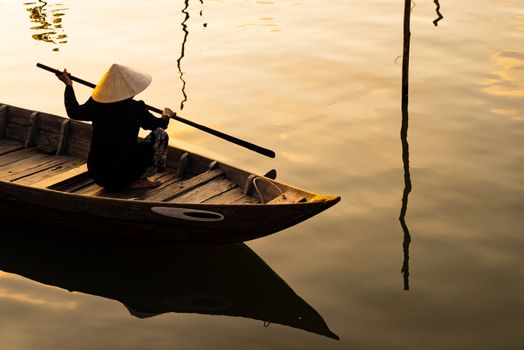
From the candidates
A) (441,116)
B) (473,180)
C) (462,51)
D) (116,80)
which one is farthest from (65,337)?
(462,51)

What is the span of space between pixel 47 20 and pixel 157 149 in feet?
32.7

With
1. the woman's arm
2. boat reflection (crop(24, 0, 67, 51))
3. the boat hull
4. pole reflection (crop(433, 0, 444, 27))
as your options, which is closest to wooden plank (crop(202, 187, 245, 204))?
the boat hull

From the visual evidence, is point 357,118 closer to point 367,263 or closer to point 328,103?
point 328,103

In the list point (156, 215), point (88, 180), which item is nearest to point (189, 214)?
point (156, 215)

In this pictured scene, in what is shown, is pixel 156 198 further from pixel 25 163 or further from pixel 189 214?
pixel 25 163

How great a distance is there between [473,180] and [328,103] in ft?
10.0

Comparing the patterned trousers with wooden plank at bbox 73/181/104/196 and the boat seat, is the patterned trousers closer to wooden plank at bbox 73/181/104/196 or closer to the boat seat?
wooden plank at bbox 73/181/104/196

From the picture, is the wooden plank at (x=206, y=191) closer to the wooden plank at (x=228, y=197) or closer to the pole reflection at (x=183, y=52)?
the wooden plank at (x=228, y=197)

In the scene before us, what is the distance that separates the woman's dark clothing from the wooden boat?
0.81 feet

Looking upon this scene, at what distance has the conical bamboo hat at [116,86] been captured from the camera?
820 cm

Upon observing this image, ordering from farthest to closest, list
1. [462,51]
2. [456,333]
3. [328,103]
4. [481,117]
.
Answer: [462,51] → [328,103] → [481,117] → [456,333]

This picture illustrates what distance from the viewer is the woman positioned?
8242mm

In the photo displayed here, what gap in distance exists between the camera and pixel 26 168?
31.4 ft

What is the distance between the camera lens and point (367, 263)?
8188 millimetres
